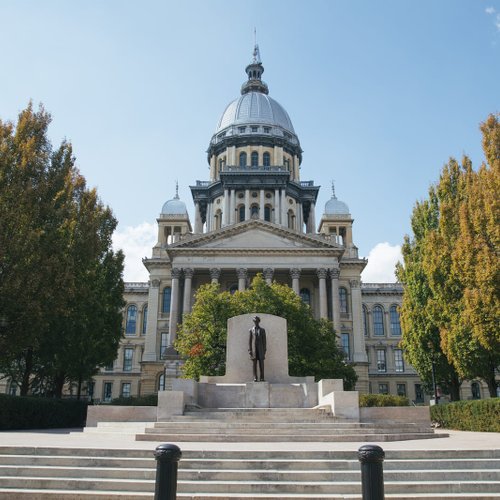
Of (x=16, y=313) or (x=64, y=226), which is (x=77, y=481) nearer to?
(x=16, y=313)

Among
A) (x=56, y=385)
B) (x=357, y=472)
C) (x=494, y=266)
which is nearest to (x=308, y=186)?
(x=56, y=385)

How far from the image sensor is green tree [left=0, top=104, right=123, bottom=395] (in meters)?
21.3

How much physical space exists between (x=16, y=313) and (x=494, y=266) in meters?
19.0

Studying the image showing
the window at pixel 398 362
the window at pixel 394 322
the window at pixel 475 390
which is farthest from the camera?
the window at pixel 394 322

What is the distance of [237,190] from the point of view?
70500 mm

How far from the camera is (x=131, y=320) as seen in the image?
6850 cm

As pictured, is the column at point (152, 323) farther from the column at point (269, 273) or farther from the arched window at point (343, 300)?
the arched window at point (343, 300)

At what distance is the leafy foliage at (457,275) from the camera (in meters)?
20.5

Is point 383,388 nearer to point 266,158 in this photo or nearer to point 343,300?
point 343,300

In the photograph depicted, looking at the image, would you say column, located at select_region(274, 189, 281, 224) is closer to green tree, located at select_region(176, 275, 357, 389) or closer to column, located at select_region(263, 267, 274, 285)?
column, located at select_region(263, 267, 274, 285)

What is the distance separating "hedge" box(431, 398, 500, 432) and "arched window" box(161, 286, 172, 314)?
36.6 m

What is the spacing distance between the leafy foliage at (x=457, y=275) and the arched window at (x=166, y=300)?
1275 inches

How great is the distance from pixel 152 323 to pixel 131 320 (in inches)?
476

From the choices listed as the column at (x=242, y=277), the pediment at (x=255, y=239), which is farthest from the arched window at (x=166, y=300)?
the column at (x=242, y=277)
